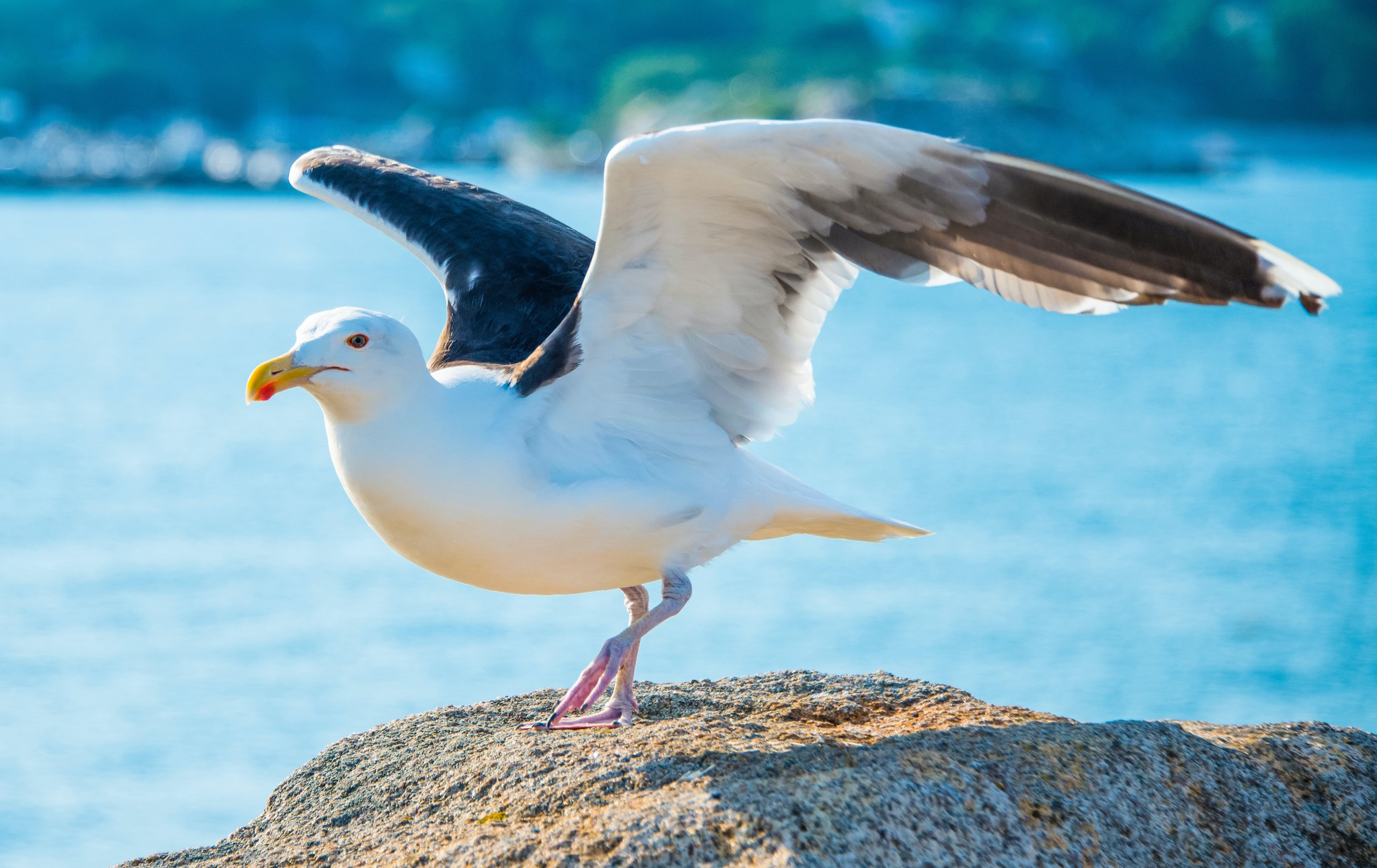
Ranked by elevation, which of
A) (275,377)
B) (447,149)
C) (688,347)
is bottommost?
(275,377)

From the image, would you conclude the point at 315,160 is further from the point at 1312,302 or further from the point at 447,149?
the point at 447,149

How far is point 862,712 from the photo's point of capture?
5.79m

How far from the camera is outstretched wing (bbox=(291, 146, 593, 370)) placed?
6.85 metres

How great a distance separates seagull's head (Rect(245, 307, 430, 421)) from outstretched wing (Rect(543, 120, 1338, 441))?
69cm

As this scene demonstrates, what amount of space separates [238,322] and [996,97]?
193 ft

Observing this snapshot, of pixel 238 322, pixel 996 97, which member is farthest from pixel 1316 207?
pixel 238 322

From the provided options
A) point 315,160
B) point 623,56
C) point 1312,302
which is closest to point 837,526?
point 1312,302

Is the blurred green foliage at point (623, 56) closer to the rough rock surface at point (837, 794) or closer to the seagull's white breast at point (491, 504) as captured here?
the seagull's white breast at point (491, 504)

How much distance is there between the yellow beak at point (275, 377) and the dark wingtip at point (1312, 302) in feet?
10.5

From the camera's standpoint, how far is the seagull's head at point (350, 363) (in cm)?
527

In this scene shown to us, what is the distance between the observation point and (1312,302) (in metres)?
4.70

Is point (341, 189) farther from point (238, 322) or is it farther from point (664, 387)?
point (238, 322)

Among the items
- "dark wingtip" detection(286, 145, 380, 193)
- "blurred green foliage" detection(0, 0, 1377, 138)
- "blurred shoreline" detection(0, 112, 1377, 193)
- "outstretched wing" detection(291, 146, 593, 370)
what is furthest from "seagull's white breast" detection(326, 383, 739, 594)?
"blurred green foliage" detection(0, 0, 1377, 138)

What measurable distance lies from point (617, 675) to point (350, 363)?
1587 millimetres
